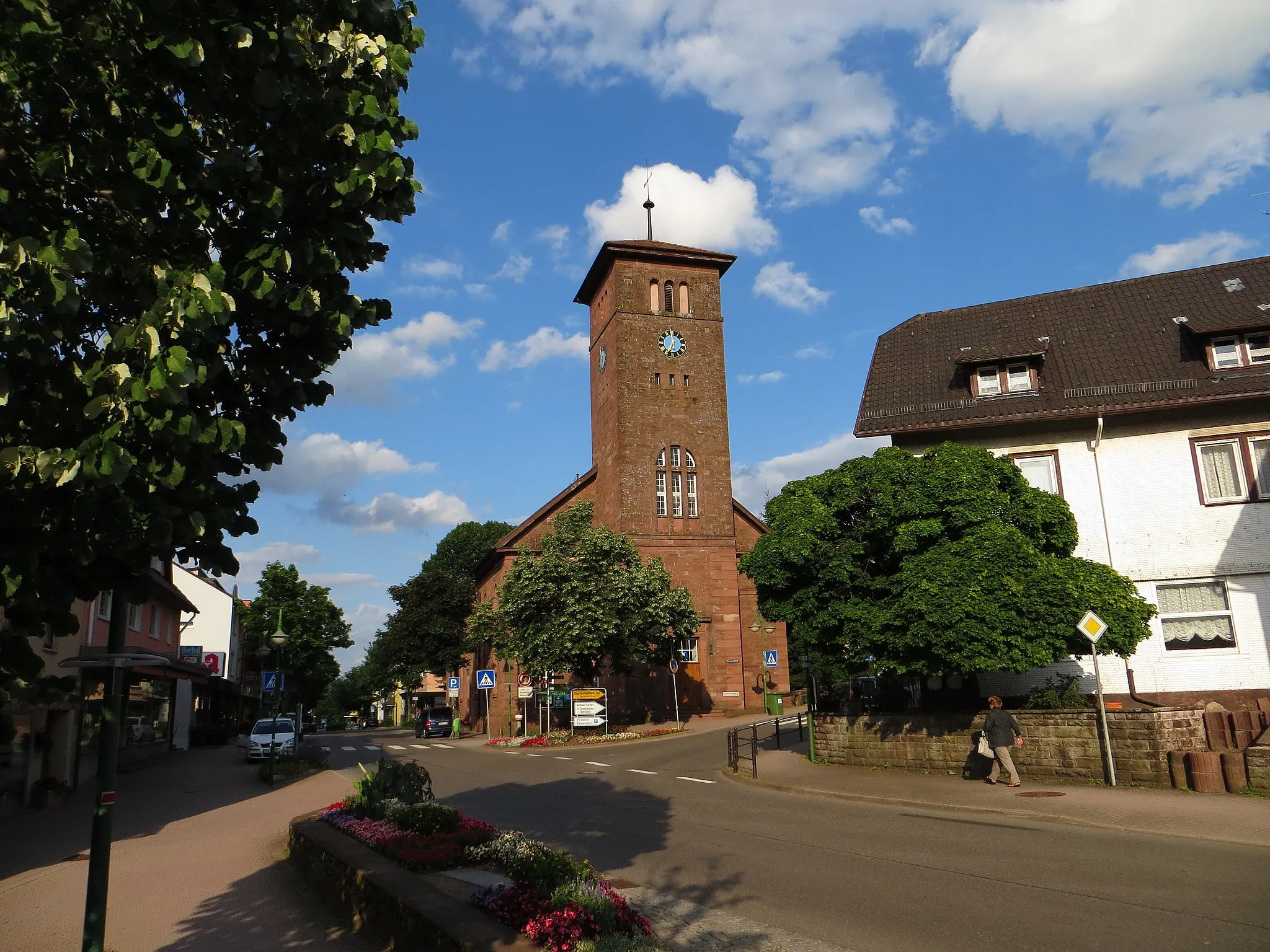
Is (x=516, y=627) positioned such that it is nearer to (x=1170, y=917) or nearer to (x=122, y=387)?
(x=1170, y=917)

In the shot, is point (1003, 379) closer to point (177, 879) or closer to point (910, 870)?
point (910, 870)

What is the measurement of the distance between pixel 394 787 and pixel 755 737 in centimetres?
1106

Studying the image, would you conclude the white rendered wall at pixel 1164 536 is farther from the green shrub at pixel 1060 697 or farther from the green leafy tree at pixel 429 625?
the green leafy tree at pixel 429 625

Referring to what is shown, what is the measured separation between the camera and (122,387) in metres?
3.73

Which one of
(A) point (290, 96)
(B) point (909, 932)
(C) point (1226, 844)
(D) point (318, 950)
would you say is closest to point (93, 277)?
(A) point (290, 96)

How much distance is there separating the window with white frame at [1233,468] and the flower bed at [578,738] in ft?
66.3

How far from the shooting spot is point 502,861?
27.5 feet

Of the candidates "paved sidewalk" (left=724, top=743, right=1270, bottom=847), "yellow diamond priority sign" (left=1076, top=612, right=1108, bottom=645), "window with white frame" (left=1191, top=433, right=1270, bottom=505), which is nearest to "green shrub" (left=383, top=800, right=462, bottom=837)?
"paved sidewalk" (left=724, top=743, right=1270, bottom=847)

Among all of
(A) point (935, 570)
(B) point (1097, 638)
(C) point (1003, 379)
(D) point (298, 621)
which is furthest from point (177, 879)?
(D) point (298, 621)

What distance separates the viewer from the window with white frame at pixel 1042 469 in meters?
20.6

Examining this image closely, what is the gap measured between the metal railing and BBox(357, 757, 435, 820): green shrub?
8.69 m

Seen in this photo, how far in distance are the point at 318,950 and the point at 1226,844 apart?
9.79 metres

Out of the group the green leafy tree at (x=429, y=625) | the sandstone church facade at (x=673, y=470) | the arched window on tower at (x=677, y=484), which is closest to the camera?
the sandstone church facade at (x=673, y=470)

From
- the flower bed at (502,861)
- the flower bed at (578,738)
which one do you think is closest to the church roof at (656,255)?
the flower bed at (578,738)
